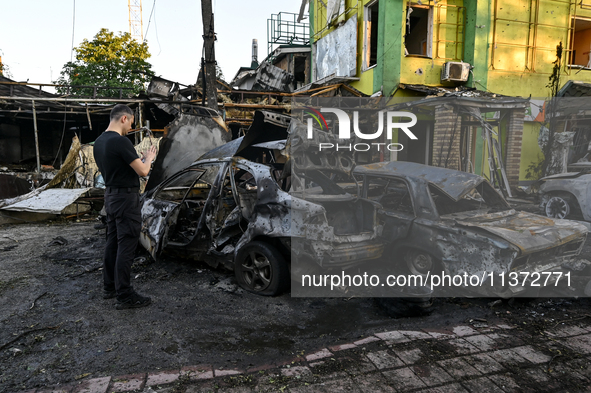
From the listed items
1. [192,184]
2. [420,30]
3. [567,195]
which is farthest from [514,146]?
[420,30]

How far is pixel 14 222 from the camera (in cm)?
826

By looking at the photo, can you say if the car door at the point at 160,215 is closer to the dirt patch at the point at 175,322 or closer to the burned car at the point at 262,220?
the burned car at the point at 262,220

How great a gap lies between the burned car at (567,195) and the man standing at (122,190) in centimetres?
417

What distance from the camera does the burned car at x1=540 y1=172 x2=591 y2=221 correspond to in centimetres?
413

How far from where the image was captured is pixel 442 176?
12.3ft

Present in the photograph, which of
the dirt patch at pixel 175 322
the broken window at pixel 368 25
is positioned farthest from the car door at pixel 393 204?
the broken window at pixel 368 25

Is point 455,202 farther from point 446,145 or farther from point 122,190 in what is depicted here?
point 122,190

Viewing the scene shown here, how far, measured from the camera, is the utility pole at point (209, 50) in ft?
28.4

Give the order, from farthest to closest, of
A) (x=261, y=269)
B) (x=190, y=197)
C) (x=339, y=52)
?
1. (x=339, y=52)
2. (x=190, y=197)
3. (x=261, y=269)

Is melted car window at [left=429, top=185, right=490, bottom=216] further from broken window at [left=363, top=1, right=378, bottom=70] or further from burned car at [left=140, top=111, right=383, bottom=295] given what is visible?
broken window at [left=363, top=1, right=378, bottom=70]

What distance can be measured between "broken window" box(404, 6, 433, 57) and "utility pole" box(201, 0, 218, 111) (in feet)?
17.4

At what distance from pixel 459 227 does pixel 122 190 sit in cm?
320

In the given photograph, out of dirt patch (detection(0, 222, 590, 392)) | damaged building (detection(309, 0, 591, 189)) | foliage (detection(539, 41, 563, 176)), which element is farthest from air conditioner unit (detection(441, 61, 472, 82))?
dirt patch (detection(0, 222, 590, 392))

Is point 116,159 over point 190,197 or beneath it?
over
